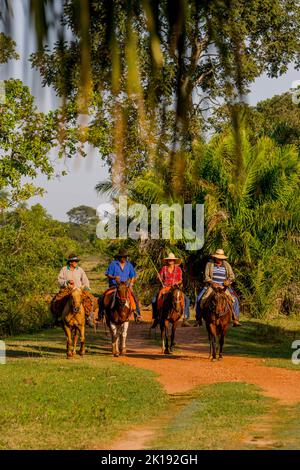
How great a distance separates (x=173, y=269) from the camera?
1836 centimetres

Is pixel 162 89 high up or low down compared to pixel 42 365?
up

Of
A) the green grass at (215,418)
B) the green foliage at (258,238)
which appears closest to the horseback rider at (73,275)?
the green grass at (215,418)

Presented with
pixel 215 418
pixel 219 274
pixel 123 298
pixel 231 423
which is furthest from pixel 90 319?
pixel 231 423

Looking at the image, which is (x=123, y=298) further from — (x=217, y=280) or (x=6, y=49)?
(x=6, y=49)

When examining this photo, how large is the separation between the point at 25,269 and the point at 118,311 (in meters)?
6.81

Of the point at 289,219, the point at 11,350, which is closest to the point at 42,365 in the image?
the point at 11,350

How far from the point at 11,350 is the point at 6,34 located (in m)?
17.4

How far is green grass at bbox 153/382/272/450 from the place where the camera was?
840 cm

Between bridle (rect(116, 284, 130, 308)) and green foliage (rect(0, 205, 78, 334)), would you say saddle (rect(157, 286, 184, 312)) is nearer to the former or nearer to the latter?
bridle (rect(116, 284, 130, 308))

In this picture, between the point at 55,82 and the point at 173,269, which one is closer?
the point at 55,82

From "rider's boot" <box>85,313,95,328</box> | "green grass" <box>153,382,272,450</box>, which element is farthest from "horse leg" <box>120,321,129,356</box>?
"green grass" <box>153,382,272,450</box>

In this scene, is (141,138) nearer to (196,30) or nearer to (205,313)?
(196,30)

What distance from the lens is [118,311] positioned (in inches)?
675
